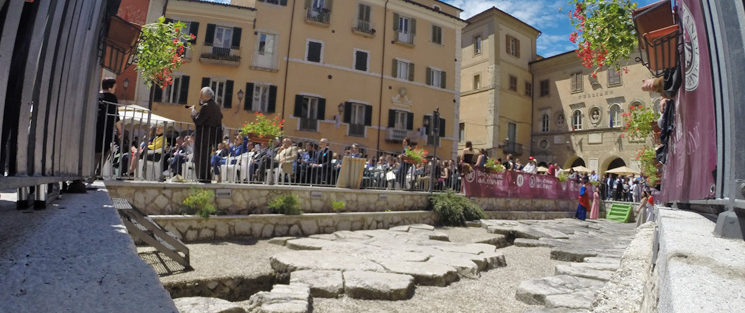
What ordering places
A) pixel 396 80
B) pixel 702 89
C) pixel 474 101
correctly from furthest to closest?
pixel 474 101 → pixel 396 80 → pixel 702 89

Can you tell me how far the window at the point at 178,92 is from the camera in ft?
61.4

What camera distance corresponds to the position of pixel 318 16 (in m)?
21.6

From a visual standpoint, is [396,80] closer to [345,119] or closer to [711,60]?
[345,119]

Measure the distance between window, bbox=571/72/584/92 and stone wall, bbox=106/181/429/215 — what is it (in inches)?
965

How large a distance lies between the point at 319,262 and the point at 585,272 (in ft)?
9.44

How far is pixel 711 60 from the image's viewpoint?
1789 millimetres

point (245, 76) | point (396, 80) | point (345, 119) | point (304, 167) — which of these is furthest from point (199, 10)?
point (304, 167)

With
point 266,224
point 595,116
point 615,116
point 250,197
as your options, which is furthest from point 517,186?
point 595,116

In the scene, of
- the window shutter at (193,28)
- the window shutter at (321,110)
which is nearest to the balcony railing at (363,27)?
the window shutter at (321,110)

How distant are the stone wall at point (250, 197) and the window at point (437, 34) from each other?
57.6 feet

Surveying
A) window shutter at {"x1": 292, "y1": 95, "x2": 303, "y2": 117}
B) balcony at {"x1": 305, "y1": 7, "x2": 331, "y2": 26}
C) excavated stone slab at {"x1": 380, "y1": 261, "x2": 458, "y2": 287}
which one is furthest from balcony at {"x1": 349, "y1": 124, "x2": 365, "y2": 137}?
excavated stone slab at {"x1": 380, "y1": 261, "x2": 458, "y2": 287}

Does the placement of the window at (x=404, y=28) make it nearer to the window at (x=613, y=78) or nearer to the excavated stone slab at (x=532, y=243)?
the window at (x=613, y=78)

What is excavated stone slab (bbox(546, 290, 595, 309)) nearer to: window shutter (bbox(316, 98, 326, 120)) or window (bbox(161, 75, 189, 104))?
window shutter (bbox(316, 98, 326, 120))

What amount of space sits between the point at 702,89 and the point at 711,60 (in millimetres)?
300
